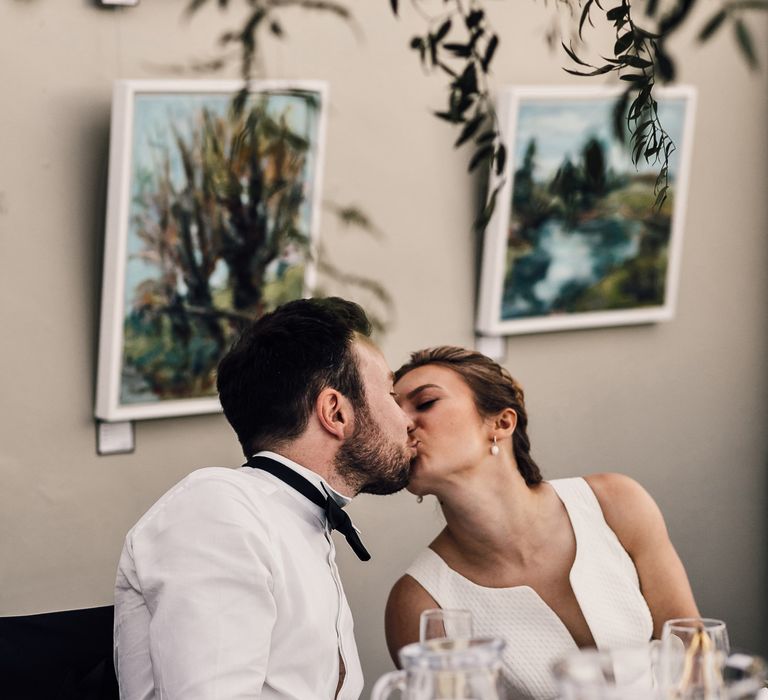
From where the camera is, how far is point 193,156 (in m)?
2.83

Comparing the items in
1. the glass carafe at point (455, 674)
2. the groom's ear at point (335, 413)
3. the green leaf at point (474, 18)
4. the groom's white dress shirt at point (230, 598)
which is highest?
the green leaf at point (474, 18)

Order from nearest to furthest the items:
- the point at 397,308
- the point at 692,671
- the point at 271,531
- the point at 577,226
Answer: the point at 692,671 → the point at 271,531 → the point at 397,308 → the point at 577,226

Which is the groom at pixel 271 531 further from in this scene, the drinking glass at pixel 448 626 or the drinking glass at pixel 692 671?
the drinking glass at pixel 692 671

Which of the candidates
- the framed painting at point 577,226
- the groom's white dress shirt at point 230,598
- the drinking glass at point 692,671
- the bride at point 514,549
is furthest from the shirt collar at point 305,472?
the framed painting at point 577,226

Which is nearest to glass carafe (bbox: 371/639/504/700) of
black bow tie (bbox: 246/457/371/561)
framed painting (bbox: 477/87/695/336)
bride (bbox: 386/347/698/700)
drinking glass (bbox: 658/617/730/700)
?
drinking glass (bbox: 658/617/730/700)

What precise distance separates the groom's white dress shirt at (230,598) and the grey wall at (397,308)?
101 cm

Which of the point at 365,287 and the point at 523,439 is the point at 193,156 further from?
the point at 523,439

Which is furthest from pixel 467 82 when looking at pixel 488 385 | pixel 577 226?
pixel 577 226

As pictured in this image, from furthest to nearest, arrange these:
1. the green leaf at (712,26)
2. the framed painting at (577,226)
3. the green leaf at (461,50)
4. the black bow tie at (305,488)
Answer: the framed painting at (577,226)
the black bow tie at (305,488)
the green leaf at (461,50)
the green leaf at (712,26)

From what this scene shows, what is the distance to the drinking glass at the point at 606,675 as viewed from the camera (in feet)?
3.56

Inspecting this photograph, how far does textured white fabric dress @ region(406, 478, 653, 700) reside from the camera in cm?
247

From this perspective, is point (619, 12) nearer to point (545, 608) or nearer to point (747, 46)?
point (747, 46)

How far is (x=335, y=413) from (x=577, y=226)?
Result: 173 centimetres

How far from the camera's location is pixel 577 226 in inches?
139
